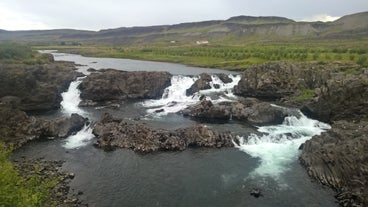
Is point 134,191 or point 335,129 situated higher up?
point 335,129

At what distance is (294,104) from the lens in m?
81.4

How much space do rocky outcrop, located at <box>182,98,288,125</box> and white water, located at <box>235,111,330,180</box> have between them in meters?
2.33

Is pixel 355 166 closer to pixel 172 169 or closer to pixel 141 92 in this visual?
pixel 172 169

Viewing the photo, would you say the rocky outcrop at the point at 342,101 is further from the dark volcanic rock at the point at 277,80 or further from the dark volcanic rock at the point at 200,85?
the dark volcanic rock at the point at 200,85

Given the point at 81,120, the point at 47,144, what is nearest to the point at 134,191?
the point at 47,144

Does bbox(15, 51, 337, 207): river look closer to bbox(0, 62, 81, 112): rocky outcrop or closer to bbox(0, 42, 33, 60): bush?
bbox(0, 62, 81, 112): rocky outcrop

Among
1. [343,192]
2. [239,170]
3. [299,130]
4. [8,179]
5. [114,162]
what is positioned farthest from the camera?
[299,130]

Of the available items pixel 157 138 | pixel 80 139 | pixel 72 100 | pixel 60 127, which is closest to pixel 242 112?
pixel 157 138

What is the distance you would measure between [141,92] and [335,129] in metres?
53.5

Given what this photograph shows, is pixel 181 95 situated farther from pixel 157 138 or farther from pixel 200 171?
pixel 200 171

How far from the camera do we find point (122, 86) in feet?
305

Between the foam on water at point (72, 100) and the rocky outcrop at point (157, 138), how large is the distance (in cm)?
2129

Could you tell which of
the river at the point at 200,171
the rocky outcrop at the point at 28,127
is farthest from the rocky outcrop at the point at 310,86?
the rocky outcrop at the point at 28,127

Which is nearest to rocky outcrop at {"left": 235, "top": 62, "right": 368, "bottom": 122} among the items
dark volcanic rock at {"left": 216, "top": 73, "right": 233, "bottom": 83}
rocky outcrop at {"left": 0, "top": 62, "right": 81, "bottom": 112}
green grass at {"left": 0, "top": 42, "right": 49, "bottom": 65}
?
dark volcanic rock at {"left": 216, "top": 73, "right": 233, "bottom": 83}
